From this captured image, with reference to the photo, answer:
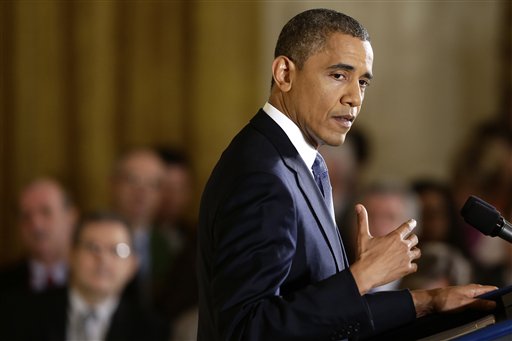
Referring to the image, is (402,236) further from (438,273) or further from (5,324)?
(5,324)

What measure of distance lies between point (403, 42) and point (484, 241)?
162 cm

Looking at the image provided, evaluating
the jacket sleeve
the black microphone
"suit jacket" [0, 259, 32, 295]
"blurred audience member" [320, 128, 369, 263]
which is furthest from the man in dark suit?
"suit jacket" [0, 259, 32, 295]

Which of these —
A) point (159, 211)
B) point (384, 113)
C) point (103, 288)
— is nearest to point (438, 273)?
point (103, 288)

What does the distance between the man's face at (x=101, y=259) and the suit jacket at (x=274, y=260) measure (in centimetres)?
261

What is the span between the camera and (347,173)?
250 inches

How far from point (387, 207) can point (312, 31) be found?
3064mm

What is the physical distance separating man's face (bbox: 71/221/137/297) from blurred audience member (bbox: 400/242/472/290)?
44.4 inches

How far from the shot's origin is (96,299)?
4.73 metres

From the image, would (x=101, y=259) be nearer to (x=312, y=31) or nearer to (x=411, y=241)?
(x=312, y=31)

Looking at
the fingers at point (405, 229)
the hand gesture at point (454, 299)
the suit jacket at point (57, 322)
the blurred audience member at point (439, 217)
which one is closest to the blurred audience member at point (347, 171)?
the blurred audience member at point (439, 217)

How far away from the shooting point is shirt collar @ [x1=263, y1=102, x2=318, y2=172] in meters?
2.23

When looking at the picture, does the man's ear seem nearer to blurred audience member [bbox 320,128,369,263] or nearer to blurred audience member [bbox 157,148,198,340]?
blurred audience member [bbox 157,148,198,340]

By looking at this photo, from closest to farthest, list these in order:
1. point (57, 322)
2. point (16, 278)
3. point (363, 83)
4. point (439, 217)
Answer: point (363, 83) < point (57, 322) < point (16, 278) < point (439, 217)

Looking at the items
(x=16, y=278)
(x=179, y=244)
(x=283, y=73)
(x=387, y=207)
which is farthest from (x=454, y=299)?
(x=179, y=244)
